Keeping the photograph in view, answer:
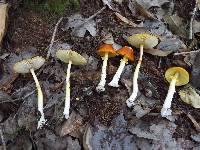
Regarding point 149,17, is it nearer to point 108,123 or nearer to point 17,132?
point 108,123

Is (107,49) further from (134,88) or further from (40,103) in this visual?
(40,103)

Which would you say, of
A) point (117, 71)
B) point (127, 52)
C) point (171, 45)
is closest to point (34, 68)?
point (117, 71)

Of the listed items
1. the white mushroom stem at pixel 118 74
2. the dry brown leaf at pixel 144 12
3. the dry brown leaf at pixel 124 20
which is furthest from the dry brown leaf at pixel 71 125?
the dry brown leaf at pixel 144 12

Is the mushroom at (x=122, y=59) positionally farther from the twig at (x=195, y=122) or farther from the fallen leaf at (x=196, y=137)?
the fallen leaf at (x=196, y=137)

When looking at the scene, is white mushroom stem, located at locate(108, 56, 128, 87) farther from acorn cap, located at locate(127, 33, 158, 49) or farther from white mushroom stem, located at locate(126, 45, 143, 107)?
acorn cap, located at locate(127, 33, 158, 49)

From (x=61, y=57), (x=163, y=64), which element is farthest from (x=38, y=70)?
(x=163, y=64)

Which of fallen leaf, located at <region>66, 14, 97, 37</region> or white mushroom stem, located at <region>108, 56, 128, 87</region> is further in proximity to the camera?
fallen leaf, located at <region>66, 14, 97, 37</region>

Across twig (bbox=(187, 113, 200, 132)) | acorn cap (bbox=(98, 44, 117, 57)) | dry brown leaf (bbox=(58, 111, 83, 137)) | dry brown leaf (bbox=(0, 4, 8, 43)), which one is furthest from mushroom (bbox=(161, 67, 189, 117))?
dry brown leaf (bbox=(0, 4, 8, 43))
